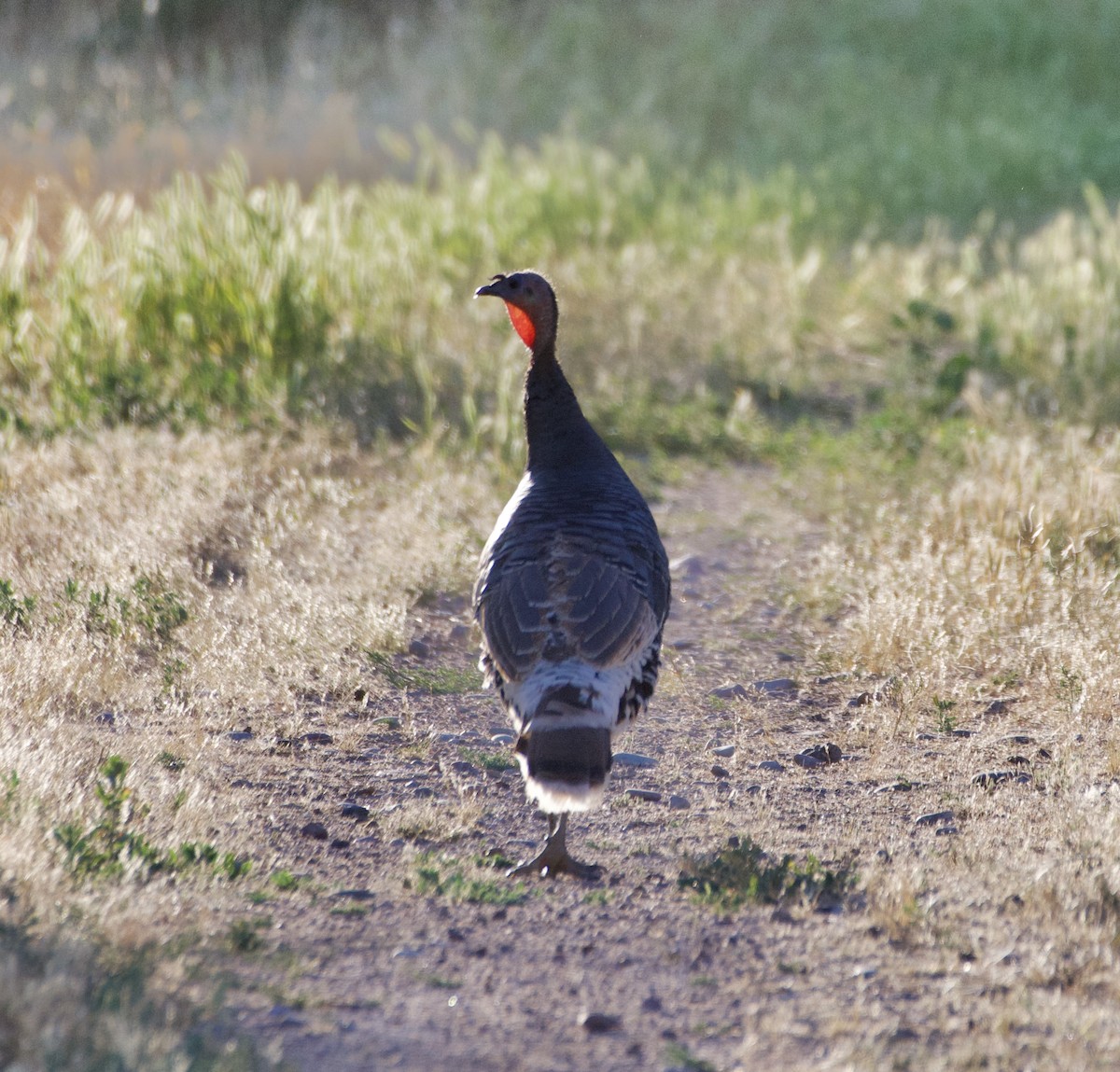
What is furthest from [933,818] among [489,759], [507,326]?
[507,326]

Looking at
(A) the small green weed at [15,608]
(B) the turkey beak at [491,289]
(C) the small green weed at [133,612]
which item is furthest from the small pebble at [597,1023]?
(A) the small green weed at [15,608]

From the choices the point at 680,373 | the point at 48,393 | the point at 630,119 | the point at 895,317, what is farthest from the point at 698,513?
the point at 630,119

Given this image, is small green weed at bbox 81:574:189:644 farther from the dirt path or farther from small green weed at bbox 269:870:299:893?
small green weed at bbox 269:870:299:893

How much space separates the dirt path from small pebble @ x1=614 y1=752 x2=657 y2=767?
0.06ft

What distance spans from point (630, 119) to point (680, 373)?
22.3ft

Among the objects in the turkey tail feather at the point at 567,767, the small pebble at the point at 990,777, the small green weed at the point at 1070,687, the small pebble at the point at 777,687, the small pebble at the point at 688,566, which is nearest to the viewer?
the turkey tail feather at the point at 567,767

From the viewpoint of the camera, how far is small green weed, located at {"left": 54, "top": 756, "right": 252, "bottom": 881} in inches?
146

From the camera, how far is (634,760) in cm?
513

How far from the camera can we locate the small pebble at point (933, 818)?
459 cm

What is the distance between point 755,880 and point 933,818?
3.00 feet

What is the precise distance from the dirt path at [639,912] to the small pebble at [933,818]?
22 mm

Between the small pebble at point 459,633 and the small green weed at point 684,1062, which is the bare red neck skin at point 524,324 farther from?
the small green weed at point 684,1062

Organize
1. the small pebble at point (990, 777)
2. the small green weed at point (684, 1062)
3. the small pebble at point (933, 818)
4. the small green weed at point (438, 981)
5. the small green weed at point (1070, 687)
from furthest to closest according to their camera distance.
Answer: the small green weed at point (1070, 687)
the small pebble at point (990, 777)
the small pebble at point (933, 818)
the small green weed at point (438, 981)
the small green weed at point (684, 1062)

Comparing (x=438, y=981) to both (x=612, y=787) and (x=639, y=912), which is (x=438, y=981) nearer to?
(x=639, y=912)
